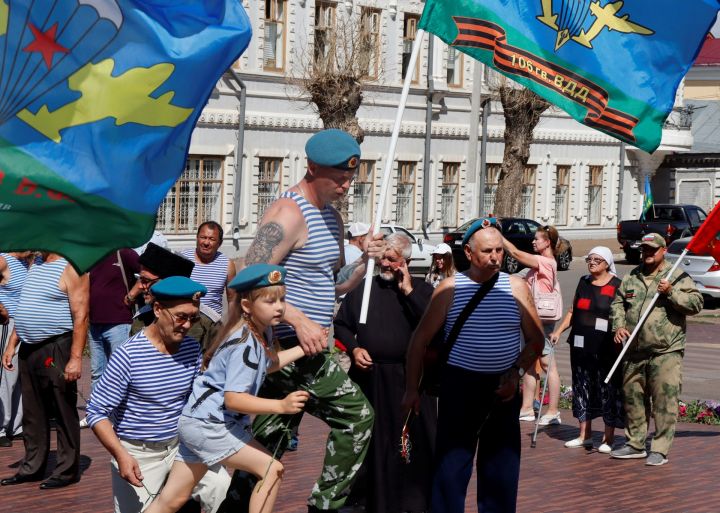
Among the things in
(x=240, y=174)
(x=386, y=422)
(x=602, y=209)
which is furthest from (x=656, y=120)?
(x=602, y=209)

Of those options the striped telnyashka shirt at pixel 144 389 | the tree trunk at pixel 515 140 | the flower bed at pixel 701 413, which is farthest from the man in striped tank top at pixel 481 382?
the tree trunk at pixel 515 140

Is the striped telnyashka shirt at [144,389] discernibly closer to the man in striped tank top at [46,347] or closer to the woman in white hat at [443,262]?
the man in striped tank top at [46,347]

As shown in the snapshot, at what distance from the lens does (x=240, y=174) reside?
4062cm

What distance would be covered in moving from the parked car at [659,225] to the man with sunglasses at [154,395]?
37231 millimetres

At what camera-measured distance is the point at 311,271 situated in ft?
24.7

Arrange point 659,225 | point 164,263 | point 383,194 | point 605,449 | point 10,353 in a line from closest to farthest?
point 383,194 → point 164,263 → point 10,353 → point 605,449 → point 659,225

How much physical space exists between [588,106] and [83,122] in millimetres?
3703

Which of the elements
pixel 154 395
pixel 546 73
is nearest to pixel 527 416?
pixel 546 73

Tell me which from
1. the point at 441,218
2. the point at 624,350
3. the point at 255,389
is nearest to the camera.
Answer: the point at 255,389

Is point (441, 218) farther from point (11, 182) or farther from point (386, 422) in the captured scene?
point (11, 182)

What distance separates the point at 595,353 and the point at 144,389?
5934 mm

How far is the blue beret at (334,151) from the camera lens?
24.4 ft

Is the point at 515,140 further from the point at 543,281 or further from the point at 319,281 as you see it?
the point at 319,281

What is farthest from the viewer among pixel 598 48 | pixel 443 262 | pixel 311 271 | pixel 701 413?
pixel 701 413
